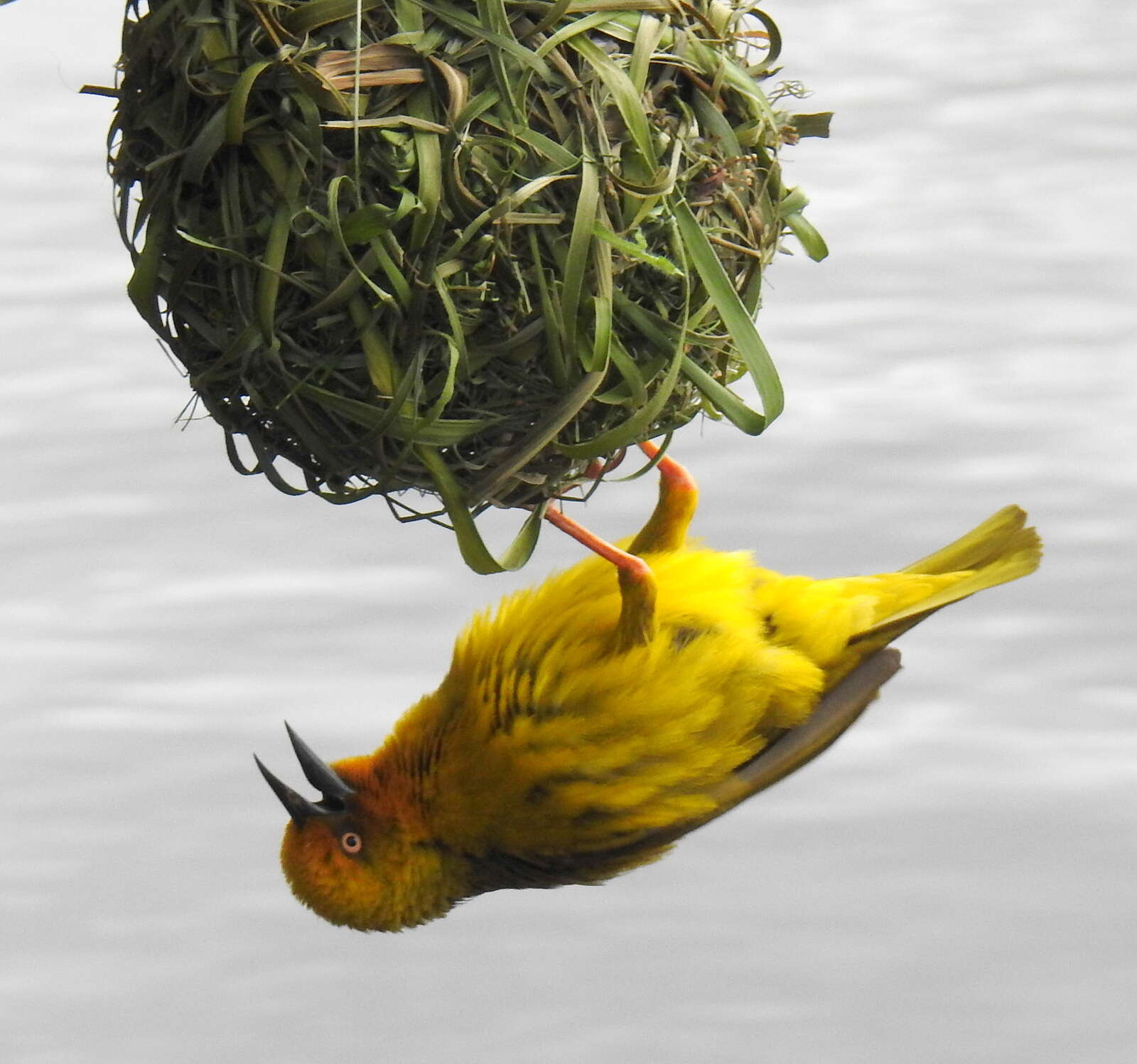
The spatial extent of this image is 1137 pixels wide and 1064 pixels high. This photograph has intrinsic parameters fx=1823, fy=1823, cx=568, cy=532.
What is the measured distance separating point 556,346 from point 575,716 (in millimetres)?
524

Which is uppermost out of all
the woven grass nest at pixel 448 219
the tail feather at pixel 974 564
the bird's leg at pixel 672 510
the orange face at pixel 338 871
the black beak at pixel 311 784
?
the woven grass nest at pixel 448 219

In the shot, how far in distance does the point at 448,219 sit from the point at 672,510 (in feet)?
2.13

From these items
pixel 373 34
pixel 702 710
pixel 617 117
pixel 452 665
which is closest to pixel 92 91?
pixel 373 34

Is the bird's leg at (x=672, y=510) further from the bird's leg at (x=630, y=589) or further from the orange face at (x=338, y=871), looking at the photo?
the orange face at (x=338, y=871)

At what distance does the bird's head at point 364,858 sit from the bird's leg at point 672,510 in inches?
15.8

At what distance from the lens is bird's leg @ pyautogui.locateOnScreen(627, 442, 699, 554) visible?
2.03m

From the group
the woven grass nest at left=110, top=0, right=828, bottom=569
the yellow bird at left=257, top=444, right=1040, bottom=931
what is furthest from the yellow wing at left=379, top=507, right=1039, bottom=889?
the woven grass nest at left=110, top=0, right=828, bottom=569

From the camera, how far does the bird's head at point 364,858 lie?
1.98m

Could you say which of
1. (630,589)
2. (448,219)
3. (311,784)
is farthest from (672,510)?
(448,219)

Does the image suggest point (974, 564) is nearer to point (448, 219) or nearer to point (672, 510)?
point (672, 510)

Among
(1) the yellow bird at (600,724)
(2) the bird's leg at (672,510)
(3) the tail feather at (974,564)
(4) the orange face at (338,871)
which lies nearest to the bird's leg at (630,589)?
(1) the yellow bird at (600,724)

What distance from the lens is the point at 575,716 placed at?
189 centimetres

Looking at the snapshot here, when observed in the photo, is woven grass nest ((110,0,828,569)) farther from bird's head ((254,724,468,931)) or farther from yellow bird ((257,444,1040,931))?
bird's head ((254,724,468,931))

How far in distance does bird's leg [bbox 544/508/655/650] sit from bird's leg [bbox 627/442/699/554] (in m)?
0.12
